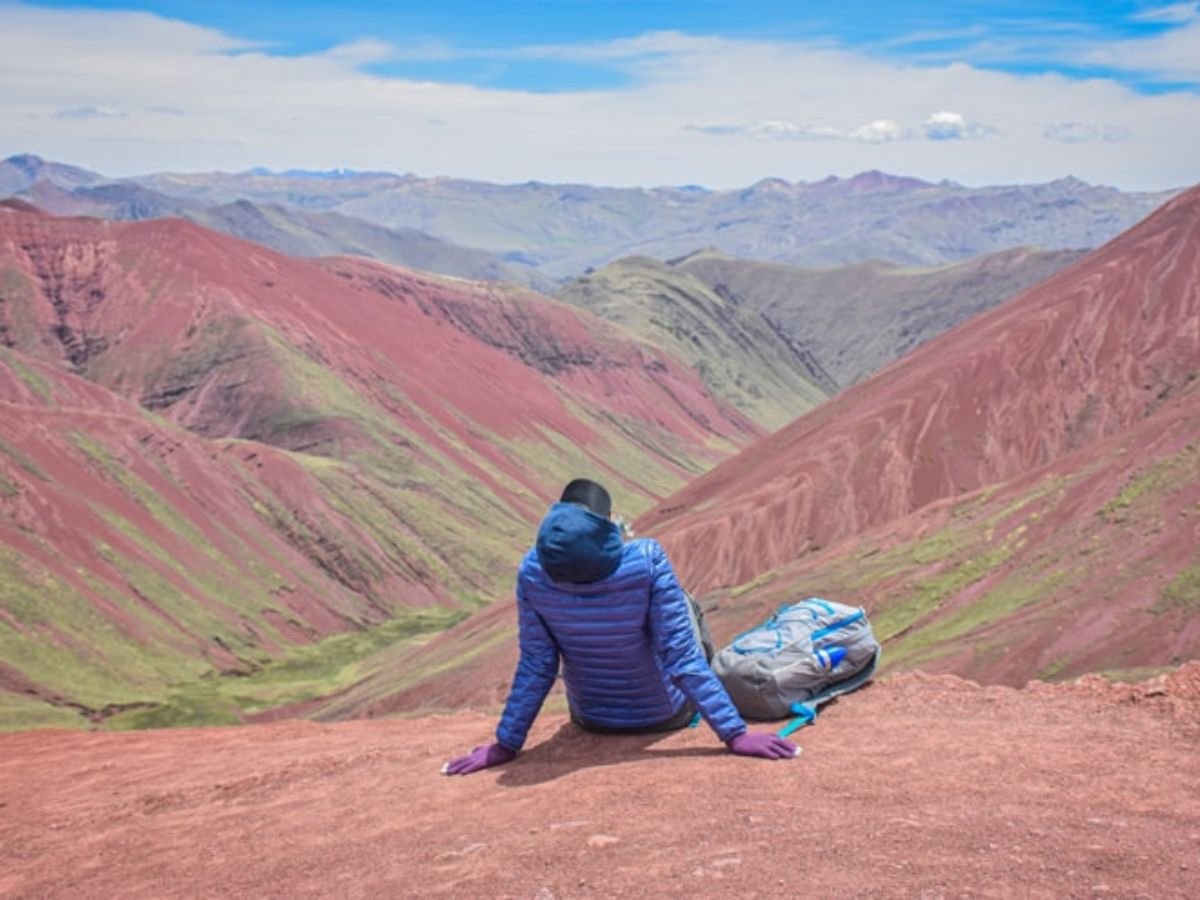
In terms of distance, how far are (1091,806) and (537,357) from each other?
515 feet

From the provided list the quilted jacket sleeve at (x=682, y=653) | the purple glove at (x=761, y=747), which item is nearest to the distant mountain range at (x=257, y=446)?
the quilted jacket sleeve at (x=682, y=653)

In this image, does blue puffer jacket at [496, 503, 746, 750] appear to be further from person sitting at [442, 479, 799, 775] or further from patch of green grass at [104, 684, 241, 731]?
patch of green grass at [104, 684, 241, 731]

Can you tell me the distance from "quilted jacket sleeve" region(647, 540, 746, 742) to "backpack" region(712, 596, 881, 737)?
1014 mm

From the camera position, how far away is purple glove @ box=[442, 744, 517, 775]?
10.5 meters

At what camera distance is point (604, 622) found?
31.4 ft

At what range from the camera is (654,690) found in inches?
406

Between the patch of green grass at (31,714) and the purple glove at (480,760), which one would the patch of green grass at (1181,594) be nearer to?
the purple glove at (480,760)

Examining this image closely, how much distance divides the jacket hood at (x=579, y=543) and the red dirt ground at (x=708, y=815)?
5.57ft

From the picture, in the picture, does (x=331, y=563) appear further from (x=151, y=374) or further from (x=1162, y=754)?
(x=1162, y=754)

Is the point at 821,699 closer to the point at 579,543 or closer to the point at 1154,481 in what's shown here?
the point at 579,543

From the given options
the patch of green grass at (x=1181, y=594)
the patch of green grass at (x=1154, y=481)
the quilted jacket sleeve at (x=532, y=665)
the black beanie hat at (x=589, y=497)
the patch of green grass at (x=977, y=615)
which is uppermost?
the black beanie hat at (x=589, y=497)

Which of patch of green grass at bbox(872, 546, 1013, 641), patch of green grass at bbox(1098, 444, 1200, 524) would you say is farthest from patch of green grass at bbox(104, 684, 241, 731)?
patch of green grass at bbox(1098, 444, 1200, 524)

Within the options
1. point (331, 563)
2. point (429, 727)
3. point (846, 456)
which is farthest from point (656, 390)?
point (429, 727)

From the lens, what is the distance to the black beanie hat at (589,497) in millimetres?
9188
